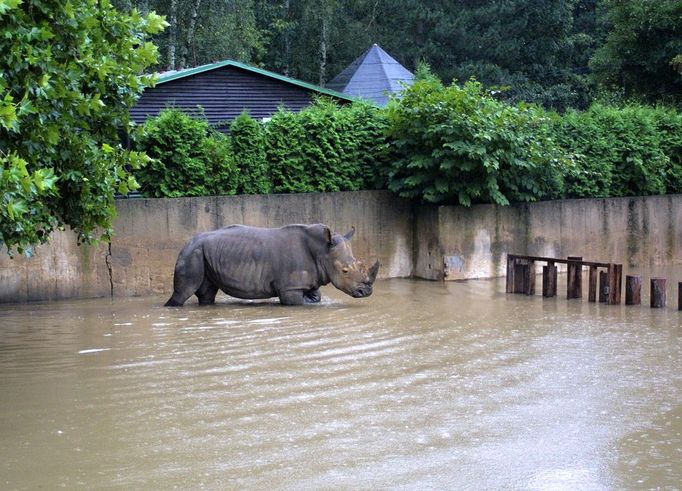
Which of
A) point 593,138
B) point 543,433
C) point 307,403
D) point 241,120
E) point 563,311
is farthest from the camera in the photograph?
point 593,138

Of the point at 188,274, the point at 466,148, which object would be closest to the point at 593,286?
the point at 466,148

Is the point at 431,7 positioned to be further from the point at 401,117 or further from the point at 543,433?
the point at 543,433

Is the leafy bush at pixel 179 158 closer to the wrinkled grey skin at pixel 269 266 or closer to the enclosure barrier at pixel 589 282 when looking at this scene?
the wrinkled grey skin at pixel 269 266

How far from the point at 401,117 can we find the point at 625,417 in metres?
11.5

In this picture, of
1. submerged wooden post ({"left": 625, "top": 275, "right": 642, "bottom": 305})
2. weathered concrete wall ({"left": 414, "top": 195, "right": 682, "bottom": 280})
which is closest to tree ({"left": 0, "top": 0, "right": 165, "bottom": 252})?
submerged wooden post ({"left": 625, "top": 275, "right": 642, "bottom": 305})

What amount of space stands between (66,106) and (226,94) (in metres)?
17.7

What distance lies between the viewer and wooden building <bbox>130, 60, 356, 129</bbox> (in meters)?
27.9

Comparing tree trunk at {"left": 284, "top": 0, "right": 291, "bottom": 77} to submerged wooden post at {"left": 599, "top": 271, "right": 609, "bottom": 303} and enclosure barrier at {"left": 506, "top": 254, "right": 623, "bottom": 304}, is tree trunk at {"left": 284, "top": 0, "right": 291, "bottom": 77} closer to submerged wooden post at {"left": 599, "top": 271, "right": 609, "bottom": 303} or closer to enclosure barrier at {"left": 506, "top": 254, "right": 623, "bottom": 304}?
enclosure barrier at {"left": 506, "top": 254, "right": 623, "bottom": 304}

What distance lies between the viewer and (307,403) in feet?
35.3

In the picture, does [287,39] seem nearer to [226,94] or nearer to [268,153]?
[226,94]

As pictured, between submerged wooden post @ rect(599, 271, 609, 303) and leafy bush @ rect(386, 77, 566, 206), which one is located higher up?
leafy bush @ rect(386, 77, 566, 206)

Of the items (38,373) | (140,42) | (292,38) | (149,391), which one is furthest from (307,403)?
(292,38)

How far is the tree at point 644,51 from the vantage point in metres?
31.2

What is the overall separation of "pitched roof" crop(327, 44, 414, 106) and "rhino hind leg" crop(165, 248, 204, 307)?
17425 mm
